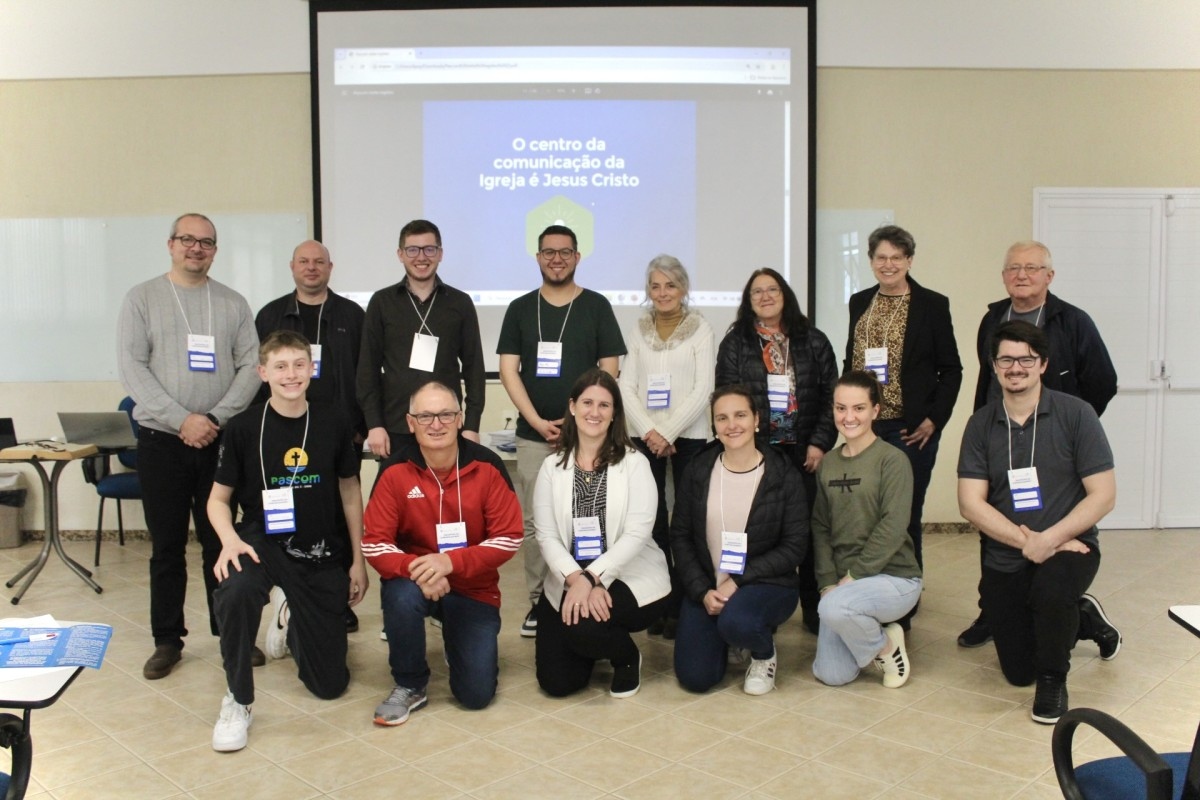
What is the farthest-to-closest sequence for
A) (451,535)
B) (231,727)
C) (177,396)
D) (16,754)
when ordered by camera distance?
(177,396), (451,535), (231,727), (16,754)

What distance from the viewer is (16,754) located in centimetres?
151

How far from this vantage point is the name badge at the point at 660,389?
3.62 meters

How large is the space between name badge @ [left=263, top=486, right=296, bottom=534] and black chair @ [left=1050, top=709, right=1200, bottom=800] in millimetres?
2209

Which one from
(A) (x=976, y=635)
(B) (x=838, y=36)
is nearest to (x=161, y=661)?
(A) (x=976, y=635)

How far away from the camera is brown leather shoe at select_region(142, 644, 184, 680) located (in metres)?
3.28

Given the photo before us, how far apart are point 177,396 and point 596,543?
155 cm

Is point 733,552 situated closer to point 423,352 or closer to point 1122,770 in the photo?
point 423,352

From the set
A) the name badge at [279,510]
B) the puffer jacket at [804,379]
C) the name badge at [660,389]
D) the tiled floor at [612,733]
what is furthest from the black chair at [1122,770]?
the name badge at [279,510]

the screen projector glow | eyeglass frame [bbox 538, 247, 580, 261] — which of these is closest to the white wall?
the screen projector glow

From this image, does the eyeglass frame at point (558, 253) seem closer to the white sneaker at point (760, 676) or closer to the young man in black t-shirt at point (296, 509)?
the young man in black t-shirt at point (296, 509)

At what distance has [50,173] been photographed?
5570 millimetres

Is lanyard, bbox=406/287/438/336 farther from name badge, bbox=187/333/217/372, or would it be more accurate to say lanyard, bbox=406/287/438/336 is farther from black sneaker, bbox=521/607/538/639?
black sneaker, bbox=521/607/538/639

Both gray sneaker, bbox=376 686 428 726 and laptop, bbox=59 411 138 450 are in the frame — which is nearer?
gray sneaker, bbox=376 686 428 726

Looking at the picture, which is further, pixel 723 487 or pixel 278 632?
pixel 278 632
